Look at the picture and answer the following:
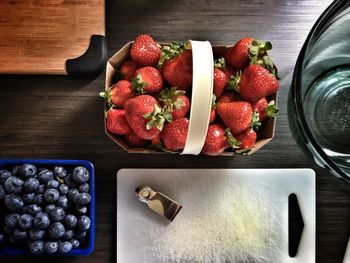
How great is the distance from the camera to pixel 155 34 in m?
0.97

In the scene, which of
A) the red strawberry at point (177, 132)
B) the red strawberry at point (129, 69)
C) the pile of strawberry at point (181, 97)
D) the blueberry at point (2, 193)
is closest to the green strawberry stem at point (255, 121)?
the pile of strawberry at point (181, 97)

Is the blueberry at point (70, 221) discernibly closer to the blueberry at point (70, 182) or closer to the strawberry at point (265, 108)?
the blueberry at point (70, 182)

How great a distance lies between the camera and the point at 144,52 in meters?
0.86

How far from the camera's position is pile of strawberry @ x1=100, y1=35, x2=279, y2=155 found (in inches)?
32.3

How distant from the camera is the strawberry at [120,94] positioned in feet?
2.80

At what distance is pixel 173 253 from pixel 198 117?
330 millimetres

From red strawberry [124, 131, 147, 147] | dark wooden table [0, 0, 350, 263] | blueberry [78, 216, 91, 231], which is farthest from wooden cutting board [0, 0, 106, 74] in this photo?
blueberry [78, 216, 91, 231]

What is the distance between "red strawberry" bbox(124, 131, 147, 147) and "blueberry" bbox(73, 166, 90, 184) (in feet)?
0.28

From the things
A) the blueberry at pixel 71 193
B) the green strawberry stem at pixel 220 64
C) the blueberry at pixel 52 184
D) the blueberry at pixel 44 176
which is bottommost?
the blueberry at pixel 71 193

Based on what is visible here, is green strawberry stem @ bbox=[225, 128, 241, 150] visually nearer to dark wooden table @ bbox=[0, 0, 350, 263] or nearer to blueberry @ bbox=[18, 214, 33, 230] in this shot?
dark wooden table @ bbox=[0, 0, 350, 263]

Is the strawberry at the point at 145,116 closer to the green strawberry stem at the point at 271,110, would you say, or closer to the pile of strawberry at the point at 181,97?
the pile of strawberry at the point at 181,97

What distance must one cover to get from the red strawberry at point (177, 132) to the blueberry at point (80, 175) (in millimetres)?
158

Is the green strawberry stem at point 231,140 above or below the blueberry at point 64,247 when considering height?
above

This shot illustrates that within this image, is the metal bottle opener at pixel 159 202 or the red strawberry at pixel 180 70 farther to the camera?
the metal bottle opener at pixel 159 202
